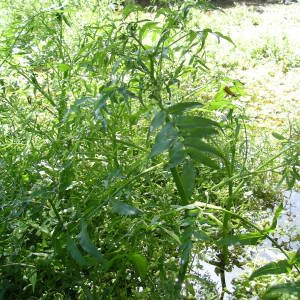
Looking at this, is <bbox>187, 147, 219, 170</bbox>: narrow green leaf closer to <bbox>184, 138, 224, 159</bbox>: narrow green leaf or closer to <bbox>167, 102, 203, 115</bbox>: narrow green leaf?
<bbox>184, 138, 224, 159</bbox>: narrow green leaf

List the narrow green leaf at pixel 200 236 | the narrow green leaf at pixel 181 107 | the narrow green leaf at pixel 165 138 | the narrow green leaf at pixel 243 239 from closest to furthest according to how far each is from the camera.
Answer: the narrow green leaf at pixel 165 138
the narrow green leaf at pixel 181 107
the narrow green leaf at pixel 200 236
the narrow green leaf at pixel 243 239

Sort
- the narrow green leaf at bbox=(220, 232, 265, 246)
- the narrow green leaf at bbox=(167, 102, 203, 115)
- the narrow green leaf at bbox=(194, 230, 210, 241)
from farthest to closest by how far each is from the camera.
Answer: the narrow green leaf at bbox=(220, 232, 265, 246) < the narrow green leaf at bbox=(194, 230, 210, 241) < the narrow green leaf at bbox=(167, 102, 203, 115)

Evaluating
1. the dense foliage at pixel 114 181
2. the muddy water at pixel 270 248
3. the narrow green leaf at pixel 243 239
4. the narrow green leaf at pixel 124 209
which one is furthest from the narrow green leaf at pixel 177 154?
the muddy water at pixel 270 248

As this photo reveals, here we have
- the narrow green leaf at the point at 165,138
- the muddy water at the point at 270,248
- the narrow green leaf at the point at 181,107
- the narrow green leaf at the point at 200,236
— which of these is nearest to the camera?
the narrow green leaf at the point at 165,138

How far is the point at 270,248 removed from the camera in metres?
1.89

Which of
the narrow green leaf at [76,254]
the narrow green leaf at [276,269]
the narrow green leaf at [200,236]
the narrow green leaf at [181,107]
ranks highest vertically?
the narrow green leaf at [181,107]

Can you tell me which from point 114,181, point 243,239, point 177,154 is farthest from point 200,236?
point 114,181

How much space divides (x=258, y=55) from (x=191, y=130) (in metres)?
4.39

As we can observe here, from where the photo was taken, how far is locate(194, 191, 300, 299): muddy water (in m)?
1.96

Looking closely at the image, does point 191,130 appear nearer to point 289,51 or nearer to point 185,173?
point 185,173

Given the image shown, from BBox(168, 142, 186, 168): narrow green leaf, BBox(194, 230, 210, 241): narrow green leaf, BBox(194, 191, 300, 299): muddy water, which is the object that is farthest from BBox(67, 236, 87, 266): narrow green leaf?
BBox(194, 191, 300, 299): muddy water

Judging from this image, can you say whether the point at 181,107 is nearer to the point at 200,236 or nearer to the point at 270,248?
the point at 200,236

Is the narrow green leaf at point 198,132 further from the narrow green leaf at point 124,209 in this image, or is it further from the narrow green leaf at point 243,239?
the narrow green leaf at point 243,239

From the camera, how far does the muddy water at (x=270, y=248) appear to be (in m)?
1.96
